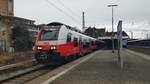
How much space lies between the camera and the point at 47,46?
24.8 m

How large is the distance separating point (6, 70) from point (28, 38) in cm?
5060

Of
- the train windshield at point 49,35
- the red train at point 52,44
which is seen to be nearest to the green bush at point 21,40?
the red train at point 52,44

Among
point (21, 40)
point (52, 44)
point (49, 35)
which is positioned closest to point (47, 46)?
point (52, 44)

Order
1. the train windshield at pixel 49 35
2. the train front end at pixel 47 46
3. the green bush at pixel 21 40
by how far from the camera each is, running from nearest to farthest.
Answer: the train front end at pixel 47 46 → the train windshield at pixel 49 35 → the green bush at pixel 21 40

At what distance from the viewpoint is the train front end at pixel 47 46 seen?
24.5 metres

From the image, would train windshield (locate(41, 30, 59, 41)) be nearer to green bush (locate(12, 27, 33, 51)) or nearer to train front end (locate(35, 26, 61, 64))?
train front end (locate(35, 26, 61, 64))

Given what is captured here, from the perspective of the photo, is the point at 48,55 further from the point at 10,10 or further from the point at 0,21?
the point at 10,10

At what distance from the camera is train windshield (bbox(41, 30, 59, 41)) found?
2544cm

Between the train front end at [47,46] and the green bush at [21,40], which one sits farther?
the green bush at [21,40]

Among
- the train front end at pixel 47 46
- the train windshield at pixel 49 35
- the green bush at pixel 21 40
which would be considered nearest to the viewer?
the train front end at pixel 47 46

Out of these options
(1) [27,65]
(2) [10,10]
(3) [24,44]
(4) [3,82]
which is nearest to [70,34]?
(1) [27,65]

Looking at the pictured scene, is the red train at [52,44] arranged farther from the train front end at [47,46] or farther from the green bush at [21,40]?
the green bush at [21,40]

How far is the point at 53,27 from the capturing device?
26000mm

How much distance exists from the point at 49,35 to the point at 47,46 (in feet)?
4.03
